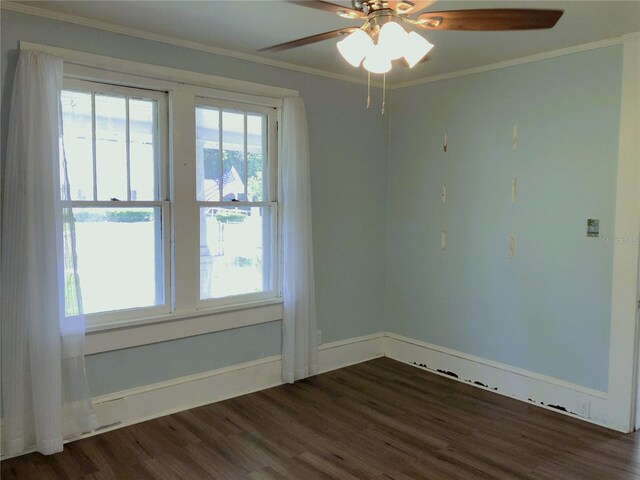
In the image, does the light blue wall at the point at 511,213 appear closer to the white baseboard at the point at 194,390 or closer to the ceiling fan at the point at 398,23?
the white baseboard at the point at 194,390

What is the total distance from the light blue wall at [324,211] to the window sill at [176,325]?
0.06 metres

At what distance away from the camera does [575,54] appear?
3.49 m

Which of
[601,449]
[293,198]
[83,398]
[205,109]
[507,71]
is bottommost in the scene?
[601,449]

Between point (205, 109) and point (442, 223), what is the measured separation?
213 centimetres

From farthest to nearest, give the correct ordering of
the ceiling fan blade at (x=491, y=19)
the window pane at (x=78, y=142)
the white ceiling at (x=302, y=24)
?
the window pane at (x=78, y=142), the white ceiling at (x=302, y=24), the ceiling fan blade at (x=491, y=19)

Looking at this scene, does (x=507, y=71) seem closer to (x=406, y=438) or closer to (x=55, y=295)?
(x=406, y=438)

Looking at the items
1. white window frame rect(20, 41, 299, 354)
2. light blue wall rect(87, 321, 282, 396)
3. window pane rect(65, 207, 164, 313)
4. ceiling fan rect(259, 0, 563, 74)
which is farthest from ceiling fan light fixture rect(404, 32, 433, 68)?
light blue wall rect(87, 321, 282, 396)

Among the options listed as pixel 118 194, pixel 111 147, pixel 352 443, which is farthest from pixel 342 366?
pixel 111 147

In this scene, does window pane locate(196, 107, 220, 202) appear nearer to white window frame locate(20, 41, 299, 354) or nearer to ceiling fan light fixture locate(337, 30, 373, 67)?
white window frame locate(20, 41, 299, 354)

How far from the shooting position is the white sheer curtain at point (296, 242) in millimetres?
3955

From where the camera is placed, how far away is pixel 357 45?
6.72 ft

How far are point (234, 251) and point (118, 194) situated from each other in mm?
958

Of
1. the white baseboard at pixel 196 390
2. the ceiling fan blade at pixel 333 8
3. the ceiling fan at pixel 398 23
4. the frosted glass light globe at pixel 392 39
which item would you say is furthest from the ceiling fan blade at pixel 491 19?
the white baseboard at pixel 196 390

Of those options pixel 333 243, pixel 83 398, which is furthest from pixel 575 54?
pixel 83 398
